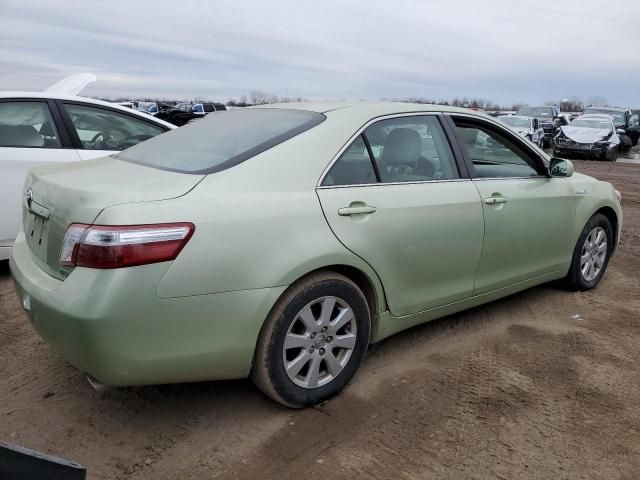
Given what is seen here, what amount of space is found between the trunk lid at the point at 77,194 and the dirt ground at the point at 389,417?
32.3 inches

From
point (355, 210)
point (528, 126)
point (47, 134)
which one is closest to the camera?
point (355, 210)

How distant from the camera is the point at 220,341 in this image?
2623 millimetres

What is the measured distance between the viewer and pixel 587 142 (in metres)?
19.2

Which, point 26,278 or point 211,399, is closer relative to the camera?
point 26,278

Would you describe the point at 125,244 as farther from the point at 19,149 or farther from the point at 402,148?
the point at 19,149

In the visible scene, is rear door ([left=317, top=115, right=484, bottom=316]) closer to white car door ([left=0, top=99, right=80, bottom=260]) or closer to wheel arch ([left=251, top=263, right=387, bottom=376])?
wheel arch ([left=251, top=263, right=387, bottom=376])

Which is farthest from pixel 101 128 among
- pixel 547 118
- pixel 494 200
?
pixel 547 118

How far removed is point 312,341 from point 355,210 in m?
0.70

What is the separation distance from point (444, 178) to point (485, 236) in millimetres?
457

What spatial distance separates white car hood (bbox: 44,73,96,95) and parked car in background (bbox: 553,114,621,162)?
54.7 ft


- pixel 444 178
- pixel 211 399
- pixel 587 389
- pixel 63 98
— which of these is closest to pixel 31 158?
pixel 63 98

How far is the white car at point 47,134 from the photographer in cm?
488

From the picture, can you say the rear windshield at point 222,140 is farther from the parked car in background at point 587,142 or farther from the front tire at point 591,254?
the parked car in background at point 587,142

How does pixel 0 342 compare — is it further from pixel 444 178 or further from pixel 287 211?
pixel 444 178
